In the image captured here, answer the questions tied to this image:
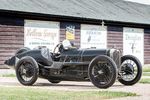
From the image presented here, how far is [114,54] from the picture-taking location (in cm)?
1488

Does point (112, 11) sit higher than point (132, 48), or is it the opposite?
point (112, 11)

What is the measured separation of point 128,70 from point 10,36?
10.7m

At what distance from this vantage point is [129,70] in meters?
15.6

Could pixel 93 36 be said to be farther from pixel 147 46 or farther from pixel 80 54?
pixel 80 54

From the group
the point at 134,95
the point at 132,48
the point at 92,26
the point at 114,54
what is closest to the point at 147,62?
the point at 132,48

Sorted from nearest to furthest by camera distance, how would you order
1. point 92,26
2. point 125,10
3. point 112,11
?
1. point 92,26
2. point 112,11
3. point 125,10

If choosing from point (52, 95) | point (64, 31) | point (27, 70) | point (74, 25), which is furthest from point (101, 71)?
point (74, 25)

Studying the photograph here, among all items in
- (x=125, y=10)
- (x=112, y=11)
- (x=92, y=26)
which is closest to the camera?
(x=92, y=26)

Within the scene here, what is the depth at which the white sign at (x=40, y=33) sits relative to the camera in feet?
85.4

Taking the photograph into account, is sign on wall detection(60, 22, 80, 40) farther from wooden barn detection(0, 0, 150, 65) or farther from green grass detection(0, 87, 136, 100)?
green grass detection(0, 87, 136, 100)

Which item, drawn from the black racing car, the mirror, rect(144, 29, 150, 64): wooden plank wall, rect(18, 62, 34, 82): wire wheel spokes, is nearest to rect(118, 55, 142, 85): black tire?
the black racing car

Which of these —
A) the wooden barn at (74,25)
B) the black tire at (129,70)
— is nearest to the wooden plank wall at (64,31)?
the wooden barn at (74,25)

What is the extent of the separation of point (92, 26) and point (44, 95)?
18709 mm

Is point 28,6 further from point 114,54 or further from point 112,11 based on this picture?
point 114,54
